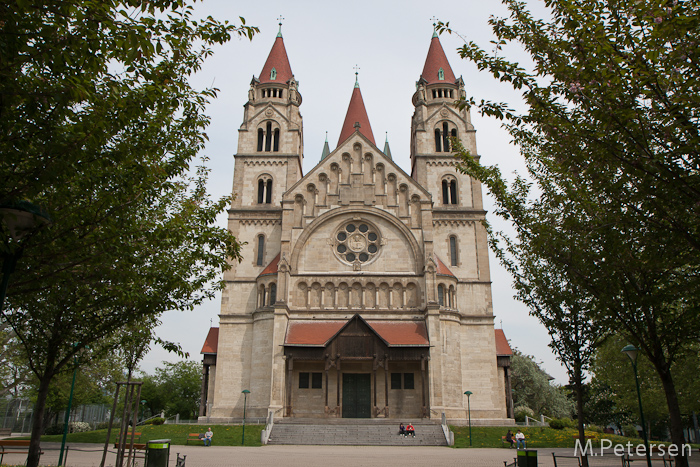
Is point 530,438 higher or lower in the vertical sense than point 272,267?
lower

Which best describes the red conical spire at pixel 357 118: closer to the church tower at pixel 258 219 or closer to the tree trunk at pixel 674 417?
the church tower at pixel 258 219

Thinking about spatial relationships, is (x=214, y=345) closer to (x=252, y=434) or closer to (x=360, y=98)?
(x=252, y=434)

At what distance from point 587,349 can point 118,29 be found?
50.7 feet

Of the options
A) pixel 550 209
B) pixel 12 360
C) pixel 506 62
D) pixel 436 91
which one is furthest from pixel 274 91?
pixel 506 62

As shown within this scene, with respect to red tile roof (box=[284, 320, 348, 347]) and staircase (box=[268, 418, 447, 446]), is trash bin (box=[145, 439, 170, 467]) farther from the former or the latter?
red tile roof (box=[284, 320, 348, 347])

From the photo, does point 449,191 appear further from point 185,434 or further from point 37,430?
point 37,430

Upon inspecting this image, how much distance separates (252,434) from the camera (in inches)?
1162

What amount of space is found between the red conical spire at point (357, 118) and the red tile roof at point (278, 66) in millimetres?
7065

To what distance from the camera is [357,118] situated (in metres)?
50.7

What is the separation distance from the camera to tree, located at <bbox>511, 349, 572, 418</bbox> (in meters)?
58.5

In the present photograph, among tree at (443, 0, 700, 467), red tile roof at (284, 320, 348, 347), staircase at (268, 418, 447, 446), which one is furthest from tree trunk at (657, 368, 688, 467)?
red tile roof at (284, 320, 348, 347)

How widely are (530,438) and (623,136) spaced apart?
24595 mm

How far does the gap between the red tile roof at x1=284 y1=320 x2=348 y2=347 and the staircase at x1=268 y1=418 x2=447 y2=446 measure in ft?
15.6

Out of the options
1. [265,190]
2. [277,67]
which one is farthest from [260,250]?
[277,67]
